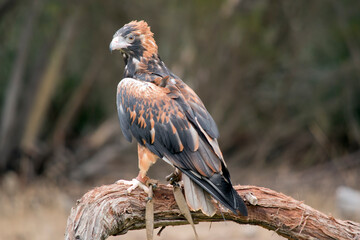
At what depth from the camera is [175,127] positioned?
360 centimetres

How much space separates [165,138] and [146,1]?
6.29 m

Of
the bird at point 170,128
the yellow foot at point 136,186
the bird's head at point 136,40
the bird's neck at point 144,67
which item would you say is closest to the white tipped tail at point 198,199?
the bird at point 170,128

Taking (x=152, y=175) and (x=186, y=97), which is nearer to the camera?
(x=186, y=97)

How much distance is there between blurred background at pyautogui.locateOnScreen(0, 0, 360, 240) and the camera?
934 centimetres

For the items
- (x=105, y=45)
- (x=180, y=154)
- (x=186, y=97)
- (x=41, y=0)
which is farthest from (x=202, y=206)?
(x=105, y=45)

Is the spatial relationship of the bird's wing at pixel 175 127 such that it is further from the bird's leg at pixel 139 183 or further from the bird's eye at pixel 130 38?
the bird's eye at pixel 130 38

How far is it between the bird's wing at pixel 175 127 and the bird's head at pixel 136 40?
1.25 feet

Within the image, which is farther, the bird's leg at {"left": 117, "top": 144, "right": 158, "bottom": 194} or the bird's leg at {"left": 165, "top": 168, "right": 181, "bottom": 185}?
the bird's leg at {"left": 165, "top": 168, "right": 181, "bottom": 185}

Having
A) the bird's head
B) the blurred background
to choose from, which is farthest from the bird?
the blurred background

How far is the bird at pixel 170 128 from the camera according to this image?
3236 millimetres

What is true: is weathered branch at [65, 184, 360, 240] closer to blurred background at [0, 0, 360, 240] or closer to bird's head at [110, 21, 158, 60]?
bird's head at [110, 21, 158, 60]

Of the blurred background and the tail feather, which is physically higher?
the blurred background

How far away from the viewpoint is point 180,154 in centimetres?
349

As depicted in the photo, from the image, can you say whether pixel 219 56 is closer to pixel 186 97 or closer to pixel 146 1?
pixel 146 1
